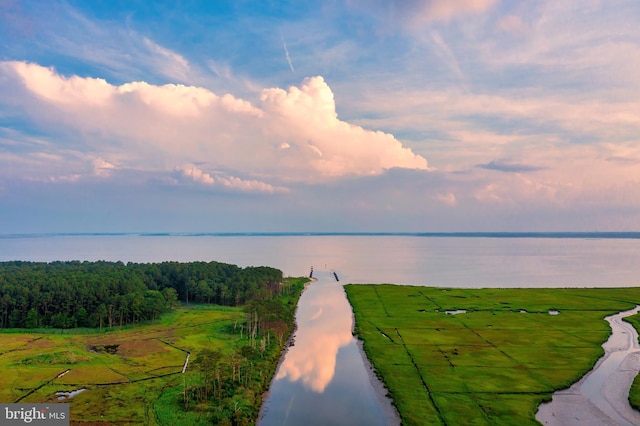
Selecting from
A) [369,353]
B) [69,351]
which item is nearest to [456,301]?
[369,353]

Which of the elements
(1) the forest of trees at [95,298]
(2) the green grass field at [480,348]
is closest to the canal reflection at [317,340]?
(2) the green grass field at [480,348]

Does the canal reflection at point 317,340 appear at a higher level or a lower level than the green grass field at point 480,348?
lower

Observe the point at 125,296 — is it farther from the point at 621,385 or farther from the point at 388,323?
the point at 621,385

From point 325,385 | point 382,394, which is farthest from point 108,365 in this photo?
point 382,394

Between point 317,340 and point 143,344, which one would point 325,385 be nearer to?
point 317,340

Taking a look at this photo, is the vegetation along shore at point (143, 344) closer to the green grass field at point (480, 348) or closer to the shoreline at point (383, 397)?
the shoreline at point (383, 397)
